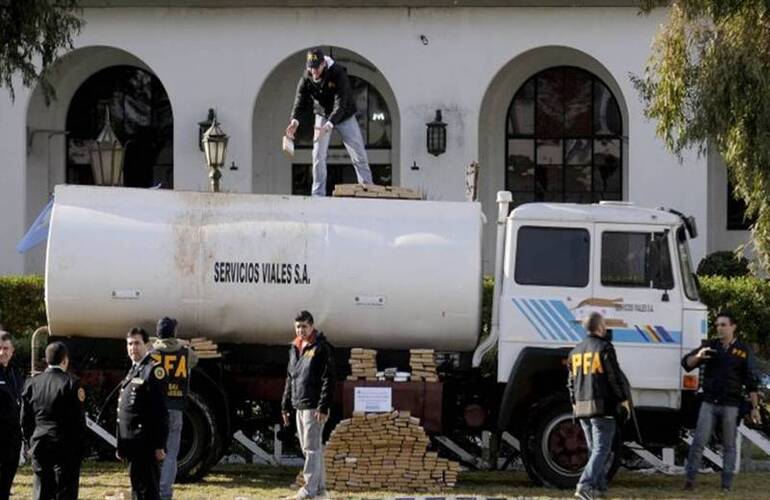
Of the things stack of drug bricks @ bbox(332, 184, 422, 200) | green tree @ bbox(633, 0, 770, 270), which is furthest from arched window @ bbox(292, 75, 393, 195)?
stack of drug bricks @ bbox(332, 184, 422, 200)

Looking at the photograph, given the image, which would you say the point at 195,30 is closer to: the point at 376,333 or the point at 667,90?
the point at 667,90

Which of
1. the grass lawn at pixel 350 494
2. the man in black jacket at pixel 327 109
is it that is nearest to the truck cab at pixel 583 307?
the grass lawn at pixel 350 494

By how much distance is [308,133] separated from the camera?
101ft

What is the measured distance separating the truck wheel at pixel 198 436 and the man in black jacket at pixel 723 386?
480 centimetres

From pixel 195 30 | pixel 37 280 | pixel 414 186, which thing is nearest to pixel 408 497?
pixel 37 280

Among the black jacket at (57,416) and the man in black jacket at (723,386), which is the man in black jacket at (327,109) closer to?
the man in black jacket at (723,386)

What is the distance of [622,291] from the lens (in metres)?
15.4

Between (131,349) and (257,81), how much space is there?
17.3 meters

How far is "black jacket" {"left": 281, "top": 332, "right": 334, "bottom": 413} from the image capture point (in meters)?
14.3

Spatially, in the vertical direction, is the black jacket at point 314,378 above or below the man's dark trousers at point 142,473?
above

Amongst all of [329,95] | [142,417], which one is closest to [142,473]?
[142,417]

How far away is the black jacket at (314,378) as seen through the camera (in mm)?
14336

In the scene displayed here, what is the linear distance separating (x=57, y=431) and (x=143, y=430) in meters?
0.69

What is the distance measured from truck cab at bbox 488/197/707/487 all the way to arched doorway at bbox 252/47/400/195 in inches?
587
